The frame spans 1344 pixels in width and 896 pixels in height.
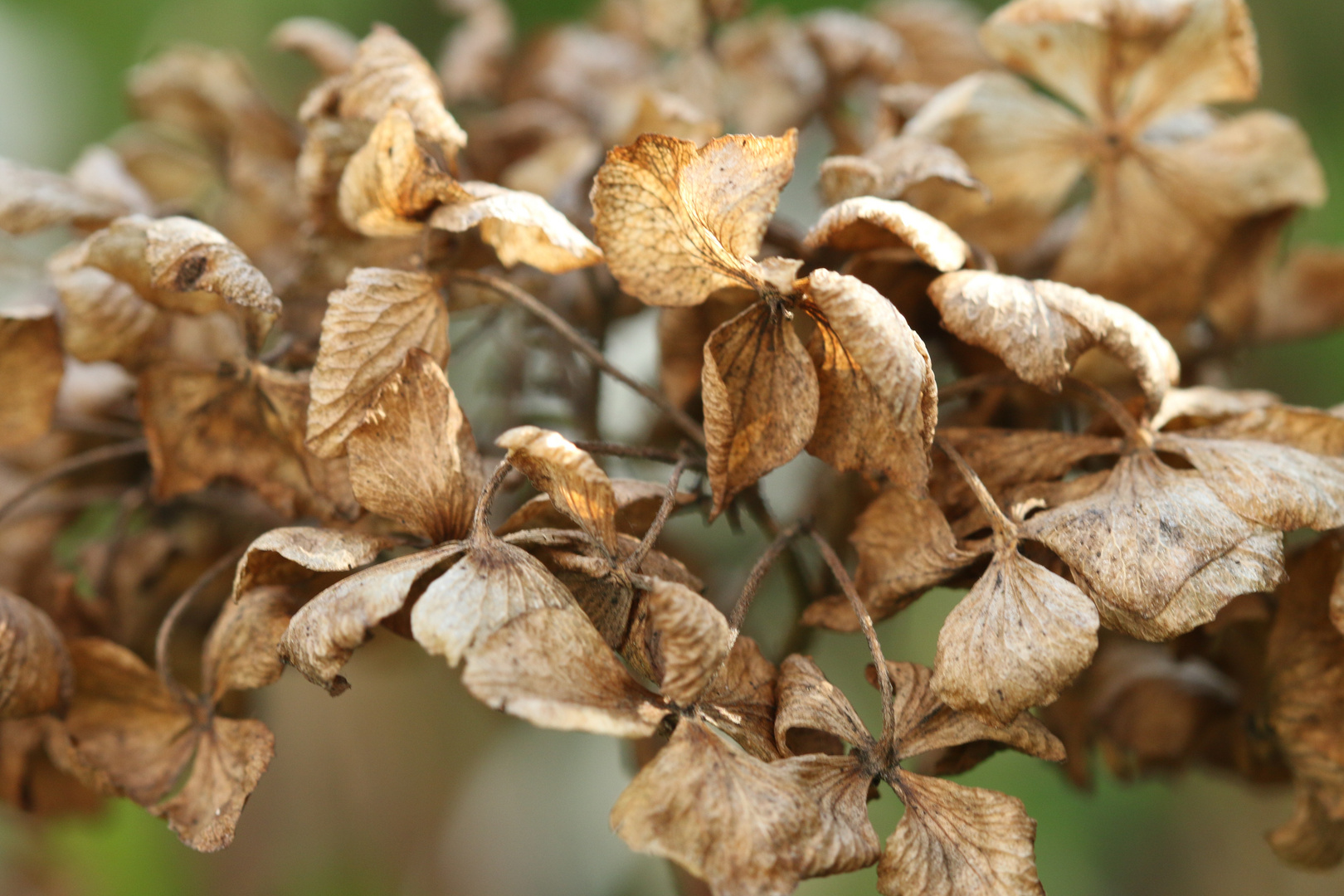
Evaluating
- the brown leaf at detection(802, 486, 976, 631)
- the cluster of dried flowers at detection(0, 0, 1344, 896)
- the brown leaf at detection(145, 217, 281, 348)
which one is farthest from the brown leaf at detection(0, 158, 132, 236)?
the brown leaf at detection(802, 486, 976, 631)

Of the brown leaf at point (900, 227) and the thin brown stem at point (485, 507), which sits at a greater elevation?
the brown leaf at point (900, 227)

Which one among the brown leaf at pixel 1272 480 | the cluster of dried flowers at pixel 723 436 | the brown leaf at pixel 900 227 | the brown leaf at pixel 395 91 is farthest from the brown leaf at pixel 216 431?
the brown leaf at pixel 1272 480

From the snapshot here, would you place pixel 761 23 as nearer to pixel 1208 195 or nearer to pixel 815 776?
→ pixel 1208 195

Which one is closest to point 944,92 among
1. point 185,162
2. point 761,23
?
point 761,23

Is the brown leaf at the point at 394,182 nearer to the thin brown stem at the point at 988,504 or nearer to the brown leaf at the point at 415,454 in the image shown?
the brown leaf at the point at 415,454

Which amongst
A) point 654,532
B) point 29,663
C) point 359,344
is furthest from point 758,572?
point 29,663

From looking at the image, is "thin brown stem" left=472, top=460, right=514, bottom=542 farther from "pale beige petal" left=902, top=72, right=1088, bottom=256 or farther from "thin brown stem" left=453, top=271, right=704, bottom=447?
"pale beige petal" left=902, top=72, right=1088, bottom=256
